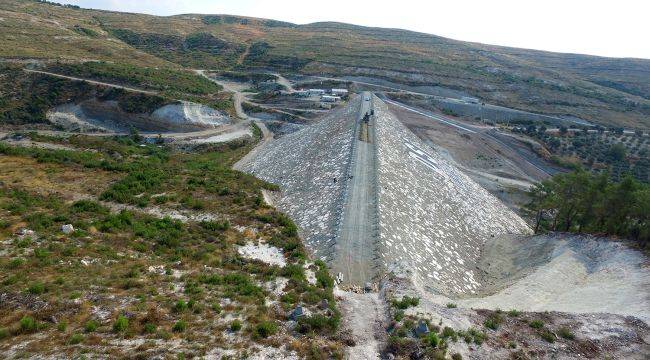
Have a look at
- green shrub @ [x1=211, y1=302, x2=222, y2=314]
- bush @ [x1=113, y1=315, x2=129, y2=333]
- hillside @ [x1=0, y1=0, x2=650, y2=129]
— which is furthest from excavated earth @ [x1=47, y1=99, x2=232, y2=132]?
bush @ [x1=113, y1=315, x2=129, y2=333]

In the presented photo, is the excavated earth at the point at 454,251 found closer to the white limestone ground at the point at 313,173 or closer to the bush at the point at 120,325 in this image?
the white limestone ground at the point at 313,173

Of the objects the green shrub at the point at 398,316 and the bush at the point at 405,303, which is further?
the bush at the point at 405,303

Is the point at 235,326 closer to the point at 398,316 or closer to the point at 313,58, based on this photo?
the point at 398,316

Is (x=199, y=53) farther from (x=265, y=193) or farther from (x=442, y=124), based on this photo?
(x=265, y=193)

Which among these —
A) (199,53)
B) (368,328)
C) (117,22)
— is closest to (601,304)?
(368,328)

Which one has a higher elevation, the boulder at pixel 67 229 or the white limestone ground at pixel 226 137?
the boulder at pixel 67 229

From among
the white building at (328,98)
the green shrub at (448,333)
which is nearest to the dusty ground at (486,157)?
the white building at (328,98)
